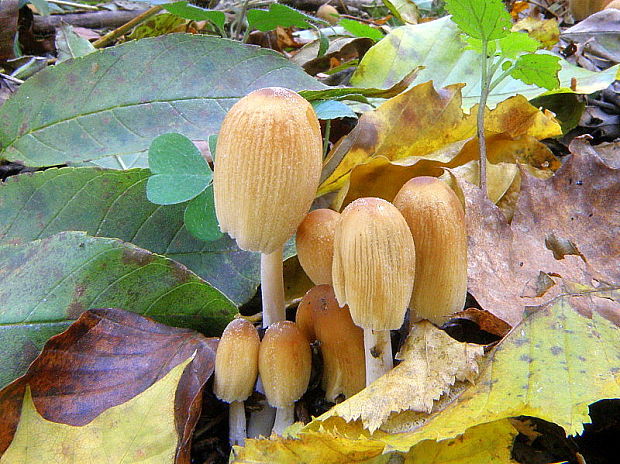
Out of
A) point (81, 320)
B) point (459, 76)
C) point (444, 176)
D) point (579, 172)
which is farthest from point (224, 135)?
point (459, 76)

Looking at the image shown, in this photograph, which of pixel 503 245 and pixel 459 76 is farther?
pixel 459 76

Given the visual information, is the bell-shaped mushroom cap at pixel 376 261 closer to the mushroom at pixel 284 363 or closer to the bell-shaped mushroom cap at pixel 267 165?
the bell-shaped mushroom cap at pixel 267 165

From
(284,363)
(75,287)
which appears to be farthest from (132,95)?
(284,363)

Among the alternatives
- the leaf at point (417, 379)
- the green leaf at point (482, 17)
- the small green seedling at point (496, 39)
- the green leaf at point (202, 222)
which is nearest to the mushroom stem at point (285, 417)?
the leaf at point (417, 379)

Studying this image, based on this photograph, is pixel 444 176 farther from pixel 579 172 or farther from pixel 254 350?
pixel 254 350

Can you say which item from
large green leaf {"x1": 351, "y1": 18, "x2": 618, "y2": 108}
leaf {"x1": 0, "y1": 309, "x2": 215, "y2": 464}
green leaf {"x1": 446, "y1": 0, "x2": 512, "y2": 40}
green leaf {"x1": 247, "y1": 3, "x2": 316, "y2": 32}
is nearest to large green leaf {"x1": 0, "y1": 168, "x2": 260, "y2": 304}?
leaf {"x1": 0, "y1": 309, "x2": 215, "y2": 464}

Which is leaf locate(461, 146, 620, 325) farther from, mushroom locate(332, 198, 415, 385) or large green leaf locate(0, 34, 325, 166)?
large green leaf locate(0, 34, 325, 166)
